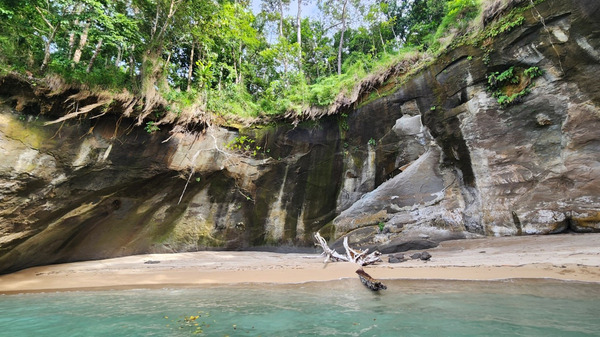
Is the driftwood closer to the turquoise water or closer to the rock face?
the turquoise water

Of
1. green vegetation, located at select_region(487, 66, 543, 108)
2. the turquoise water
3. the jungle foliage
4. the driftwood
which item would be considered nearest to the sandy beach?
the driftwood

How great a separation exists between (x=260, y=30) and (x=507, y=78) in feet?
60.9

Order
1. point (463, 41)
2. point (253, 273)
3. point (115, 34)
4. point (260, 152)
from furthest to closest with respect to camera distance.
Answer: point (260, 152), point (463, 41), point (115, 34), point (253, 273)

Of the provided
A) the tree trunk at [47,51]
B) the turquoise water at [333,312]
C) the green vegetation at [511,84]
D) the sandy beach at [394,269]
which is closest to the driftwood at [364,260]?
the turquoise water at [333,312]

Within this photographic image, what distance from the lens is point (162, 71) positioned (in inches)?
389

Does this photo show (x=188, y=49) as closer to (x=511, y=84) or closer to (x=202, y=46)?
(x=202, y=46)

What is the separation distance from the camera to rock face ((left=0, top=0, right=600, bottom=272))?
723 centimetres

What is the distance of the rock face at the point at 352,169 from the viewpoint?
7.23m

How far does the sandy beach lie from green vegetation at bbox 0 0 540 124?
491 cm

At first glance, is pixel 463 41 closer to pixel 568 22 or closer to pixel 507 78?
pixel 507 78

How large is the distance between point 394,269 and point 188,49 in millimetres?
15356

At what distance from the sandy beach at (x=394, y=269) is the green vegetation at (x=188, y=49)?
4911 mm

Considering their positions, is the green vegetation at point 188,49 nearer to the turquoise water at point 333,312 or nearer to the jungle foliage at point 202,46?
the jungle foliage at point 202,46

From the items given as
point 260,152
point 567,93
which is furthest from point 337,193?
point 567,93
